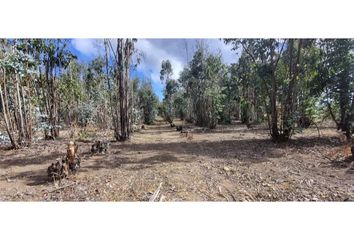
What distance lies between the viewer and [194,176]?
300 centimetres

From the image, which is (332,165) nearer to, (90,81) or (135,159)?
(135,159)

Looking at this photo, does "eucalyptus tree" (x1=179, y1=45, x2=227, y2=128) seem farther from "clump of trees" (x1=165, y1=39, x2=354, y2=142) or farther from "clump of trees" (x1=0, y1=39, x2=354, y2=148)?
"clump of trees" (x1=165, y1=39, x2=354, y2=142)

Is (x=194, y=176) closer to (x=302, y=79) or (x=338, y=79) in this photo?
(x=302, y=79)

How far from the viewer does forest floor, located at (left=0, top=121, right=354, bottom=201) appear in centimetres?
247

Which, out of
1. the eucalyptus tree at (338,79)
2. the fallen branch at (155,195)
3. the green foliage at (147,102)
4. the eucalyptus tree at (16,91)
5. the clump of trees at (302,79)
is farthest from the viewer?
the green foliage at (147,102)

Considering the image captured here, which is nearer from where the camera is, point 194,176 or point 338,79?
point 194,176

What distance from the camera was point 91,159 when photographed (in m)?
4.13

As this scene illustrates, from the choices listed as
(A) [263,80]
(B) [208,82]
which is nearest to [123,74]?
(A) [263,80]

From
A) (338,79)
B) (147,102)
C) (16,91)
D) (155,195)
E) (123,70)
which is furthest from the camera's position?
(147,102)

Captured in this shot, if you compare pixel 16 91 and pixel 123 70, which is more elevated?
pixel 123 70

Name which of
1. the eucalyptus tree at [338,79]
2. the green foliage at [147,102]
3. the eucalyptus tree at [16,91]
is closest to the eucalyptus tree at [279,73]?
the eucalyptus tree at [338,79]

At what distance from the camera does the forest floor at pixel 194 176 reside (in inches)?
97.2

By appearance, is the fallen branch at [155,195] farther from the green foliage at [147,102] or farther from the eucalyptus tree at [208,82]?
the green foliage at [147,102]
